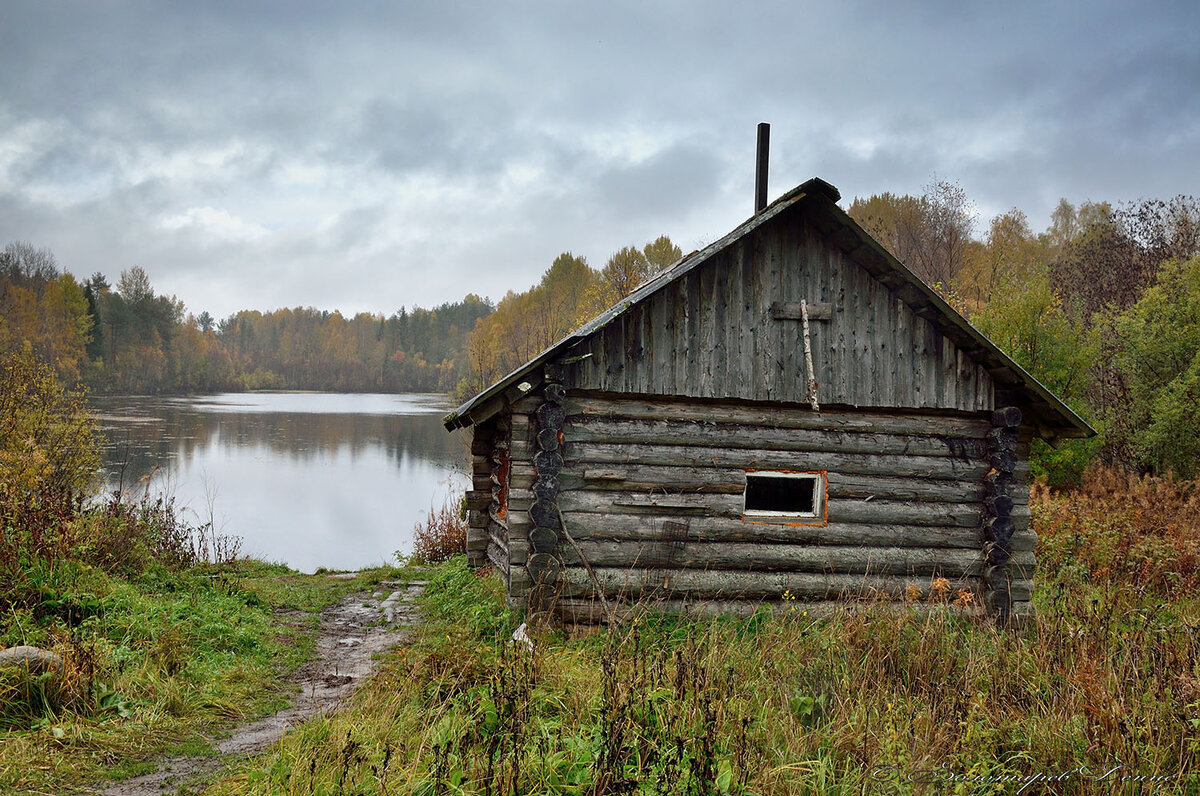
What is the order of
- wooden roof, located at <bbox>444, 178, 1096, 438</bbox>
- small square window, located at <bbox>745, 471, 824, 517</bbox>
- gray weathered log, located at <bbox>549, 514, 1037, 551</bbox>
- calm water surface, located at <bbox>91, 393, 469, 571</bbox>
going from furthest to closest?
calm water surface, located at <bbox>91, 393, 469, 571</bbox> < small square window, located at <bbox>745, 471, 824, 517</bbox> < gray weathered log, located at <bbox>549, 514, 1037, 551</bbox> < wooden roof, located at <bbox>444, 178, 1096, 438</bbox>

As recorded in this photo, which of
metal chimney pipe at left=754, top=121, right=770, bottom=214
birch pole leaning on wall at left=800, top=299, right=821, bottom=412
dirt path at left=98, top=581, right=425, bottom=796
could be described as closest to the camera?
dirt path at left=98, top=581, right=425, bottom=796

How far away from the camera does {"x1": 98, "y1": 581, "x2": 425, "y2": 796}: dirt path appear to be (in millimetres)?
5102

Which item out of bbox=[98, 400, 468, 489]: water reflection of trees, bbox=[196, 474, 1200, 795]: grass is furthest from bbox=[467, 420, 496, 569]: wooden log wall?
bbox=[98, 400, 468, 489]: water reflection of trees

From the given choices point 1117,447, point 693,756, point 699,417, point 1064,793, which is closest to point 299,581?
point 699,417

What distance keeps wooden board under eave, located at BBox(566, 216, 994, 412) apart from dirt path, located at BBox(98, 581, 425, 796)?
13.2 feet

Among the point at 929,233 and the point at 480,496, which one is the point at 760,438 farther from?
the point at 929,233

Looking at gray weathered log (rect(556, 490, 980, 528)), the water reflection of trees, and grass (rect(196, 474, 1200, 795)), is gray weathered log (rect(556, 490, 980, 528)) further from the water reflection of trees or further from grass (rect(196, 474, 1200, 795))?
the water reflection of trees

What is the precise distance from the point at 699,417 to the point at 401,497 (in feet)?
74.4

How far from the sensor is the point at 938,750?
4641 millimetres

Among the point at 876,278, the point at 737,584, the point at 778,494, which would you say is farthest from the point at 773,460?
the point at 778,494

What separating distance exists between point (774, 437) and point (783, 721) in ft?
15.6

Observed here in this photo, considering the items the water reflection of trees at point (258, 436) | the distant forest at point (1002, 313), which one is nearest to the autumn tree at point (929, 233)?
the distant forest at point (1002, 313)

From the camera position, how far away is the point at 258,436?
4262 centimetres

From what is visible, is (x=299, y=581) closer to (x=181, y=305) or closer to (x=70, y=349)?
(x=70, y=349)
